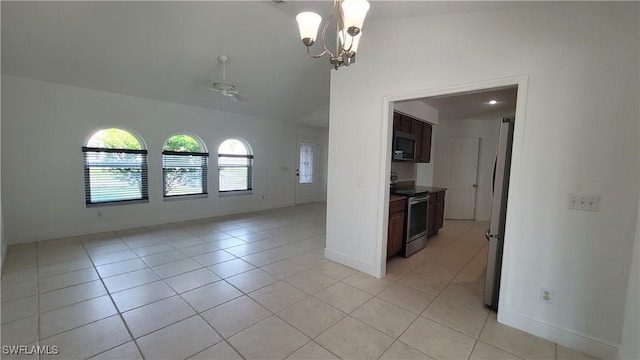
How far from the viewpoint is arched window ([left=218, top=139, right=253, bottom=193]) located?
240 inches

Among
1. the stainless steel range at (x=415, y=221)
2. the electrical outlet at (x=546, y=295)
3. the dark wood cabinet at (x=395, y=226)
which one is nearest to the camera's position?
the electrical outlet at (x=546, y=295)

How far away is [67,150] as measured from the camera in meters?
4.10

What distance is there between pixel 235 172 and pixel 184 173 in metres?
1.19

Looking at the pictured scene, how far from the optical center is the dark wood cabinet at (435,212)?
426 centimetres

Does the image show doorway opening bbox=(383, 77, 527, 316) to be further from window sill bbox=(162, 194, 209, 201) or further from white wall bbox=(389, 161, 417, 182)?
window sill bbox=(162, 194, 209, 201)

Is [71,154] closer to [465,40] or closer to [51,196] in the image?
[51,196]

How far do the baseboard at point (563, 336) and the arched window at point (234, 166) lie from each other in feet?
18.6

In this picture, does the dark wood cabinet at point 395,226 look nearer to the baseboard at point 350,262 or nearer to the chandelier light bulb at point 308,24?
the baseboard at point 350,262

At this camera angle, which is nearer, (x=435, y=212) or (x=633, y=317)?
(x=633, y=317)

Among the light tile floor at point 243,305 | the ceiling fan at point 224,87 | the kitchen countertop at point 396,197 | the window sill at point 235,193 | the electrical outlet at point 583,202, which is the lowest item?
the light tile floor at point 243,305

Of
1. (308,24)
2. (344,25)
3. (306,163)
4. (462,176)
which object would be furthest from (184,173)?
(462,176)

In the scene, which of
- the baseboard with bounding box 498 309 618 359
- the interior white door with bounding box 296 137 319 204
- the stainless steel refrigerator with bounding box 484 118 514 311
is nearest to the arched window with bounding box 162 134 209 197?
the interior white door with bounding box 296 137 319 204

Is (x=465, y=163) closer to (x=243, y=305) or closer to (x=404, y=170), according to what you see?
(x=404, y=170)

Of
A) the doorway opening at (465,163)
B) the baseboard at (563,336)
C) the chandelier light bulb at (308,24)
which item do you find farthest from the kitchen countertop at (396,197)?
the chandelier light bulb at (308,24)
